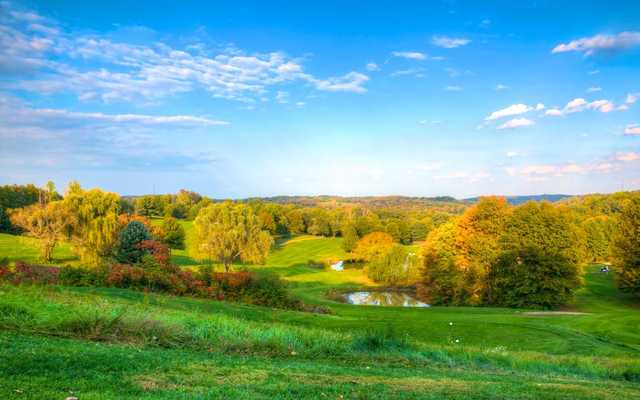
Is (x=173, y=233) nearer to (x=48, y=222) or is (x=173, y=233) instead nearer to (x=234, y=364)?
(x=48, y=222)

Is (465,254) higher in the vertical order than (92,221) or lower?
lower

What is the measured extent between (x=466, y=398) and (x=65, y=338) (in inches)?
269

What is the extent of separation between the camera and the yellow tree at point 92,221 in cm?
4712

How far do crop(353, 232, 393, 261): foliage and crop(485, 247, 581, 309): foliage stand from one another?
87.8 feet

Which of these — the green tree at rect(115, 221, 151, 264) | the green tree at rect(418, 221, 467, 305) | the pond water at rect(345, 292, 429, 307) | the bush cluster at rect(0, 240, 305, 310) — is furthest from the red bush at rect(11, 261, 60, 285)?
the green tree at rect(418, 221, 467, 305)


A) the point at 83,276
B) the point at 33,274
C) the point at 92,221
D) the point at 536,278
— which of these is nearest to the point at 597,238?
the point at 536,278

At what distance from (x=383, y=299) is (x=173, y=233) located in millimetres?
38757

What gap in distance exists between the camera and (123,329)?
9125 mm

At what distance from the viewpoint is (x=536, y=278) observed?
43.2 metres

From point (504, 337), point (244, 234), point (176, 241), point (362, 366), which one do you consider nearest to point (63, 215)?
point (244, 234)

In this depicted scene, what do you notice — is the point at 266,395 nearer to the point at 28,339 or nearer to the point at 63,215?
the point at 28,339

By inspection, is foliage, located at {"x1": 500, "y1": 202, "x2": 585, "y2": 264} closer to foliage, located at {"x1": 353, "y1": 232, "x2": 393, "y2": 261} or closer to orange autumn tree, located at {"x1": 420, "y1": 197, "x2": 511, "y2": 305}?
orange autumn tree, located at {"x1": 420, "y1": 197, "x2": 511, "y2": 305}

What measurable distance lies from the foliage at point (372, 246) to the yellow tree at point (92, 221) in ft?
124

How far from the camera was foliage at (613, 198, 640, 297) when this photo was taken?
45.3m
